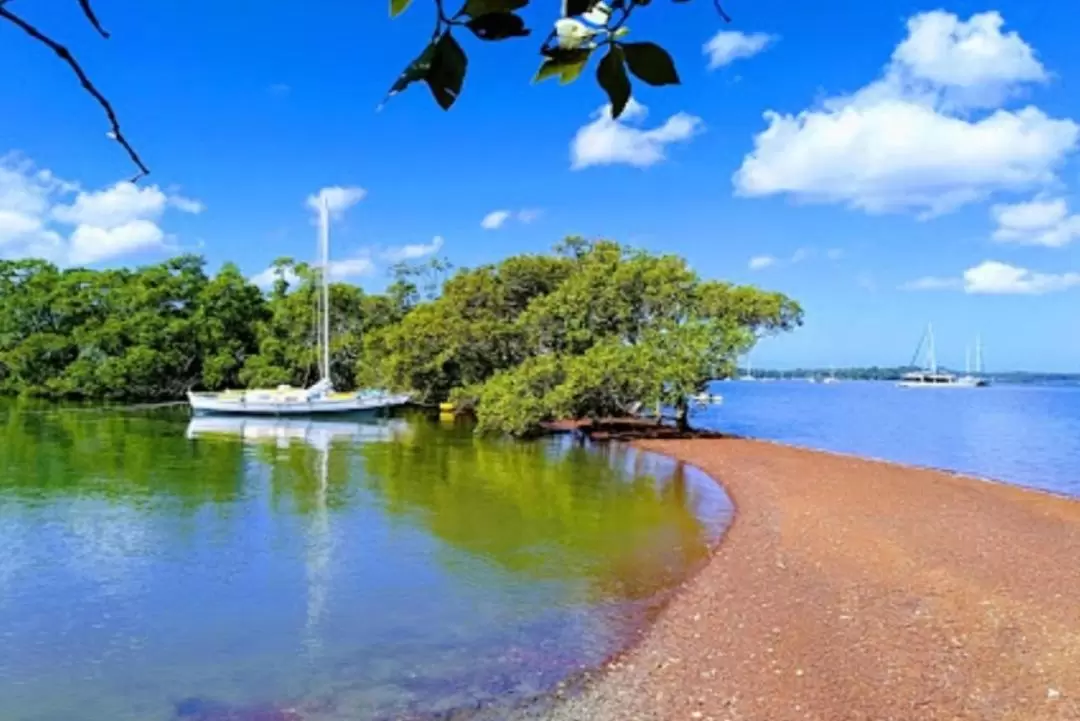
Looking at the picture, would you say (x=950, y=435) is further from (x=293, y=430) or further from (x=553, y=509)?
(x=293, y=430)

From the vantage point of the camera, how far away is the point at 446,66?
104 centimetres

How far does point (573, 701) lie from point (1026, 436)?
37877 millimetres

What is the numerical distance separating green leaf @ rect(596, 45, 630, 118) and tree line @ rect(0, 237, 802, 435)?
29637 millimetres

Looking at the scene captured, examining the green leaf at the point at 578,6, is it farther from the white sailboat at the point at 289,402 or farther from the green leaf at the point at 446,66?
the white sailboat at the point at 289,402

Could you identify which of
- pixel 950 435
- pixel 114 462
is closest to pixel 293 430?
pixel 114 462

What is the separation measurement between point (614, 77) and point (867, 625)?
33.5 ft

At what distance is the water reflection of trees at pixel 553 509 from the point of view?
13523 millimetres

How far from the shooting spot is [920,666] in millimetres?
8688

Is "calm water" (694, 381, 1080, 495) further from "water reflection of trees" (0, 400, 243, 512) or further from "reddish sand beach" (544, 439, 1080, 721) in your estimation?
"water reflection of trees" (0, 400, 243, 512)

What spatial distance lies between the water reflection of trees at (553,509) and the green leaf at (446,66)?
11.3 m

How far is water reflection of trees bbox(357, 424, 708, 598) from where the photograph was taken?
13.5 metres

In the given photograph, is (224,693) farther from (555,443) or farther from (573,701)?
(555,443)

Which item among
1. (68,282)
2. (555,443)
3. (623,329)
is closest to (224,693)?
(555,443)

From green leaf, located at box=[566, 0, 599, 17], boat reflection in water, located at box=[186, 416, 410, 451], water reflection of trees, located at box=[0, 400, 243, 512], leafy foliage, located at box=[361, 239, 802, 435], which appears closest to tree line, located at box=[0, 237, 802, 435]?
leafy foliage, located at box=[361, 239, 802, 435]
